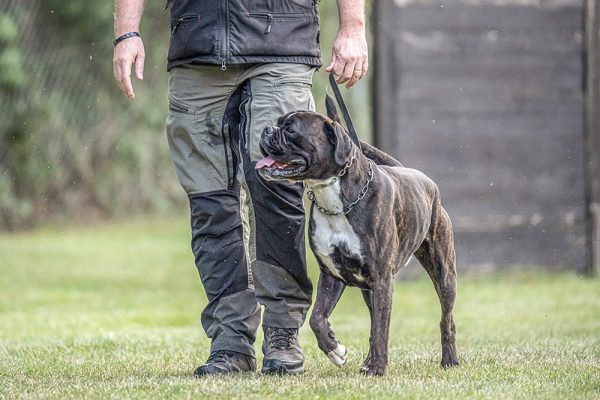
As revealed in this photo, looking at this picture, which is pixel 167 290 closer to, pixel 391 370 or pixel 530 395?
pixel 391 370

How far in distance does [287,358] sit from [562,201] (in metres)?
6.16

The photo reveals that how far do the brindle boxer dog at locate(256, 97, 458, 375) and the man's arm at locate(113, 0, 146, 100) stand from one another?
0.77m

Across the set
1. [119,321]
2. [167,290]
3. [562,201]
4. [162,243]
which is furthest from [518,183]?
[162,243]

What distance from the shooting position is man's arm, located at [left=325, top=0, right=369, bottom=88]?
Result: 4930 mm

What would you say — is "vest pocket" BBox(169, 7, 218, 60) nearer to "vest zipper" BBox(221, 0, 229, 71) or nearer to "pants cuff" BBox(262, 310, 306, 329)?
"vest zipper" BBox(221, 0, 229, 71)

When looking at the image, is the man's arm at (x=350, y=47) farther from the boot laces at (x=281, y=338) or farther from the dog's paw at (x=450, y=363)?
the dog's paw at (x=450, y=363)

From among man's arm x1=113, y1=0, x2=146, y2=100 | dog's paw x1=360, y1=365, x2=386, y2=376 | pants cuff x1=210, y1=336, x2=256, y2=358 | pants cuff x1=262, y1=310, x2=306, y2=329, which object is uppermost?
man's arm x1=113, y1=0, x2=146, y2=100

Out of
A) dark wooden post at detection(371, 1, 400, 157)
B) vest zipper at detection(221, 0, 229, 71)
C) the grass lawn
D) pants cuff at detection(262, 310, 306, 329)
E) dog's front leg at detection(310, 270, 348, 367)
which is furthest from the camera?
dark wooden post at detection(371, 1, 400, 157)

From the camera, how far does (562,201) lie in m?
10.6

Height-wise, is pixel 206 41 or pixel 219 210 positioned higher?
pixel 206 41

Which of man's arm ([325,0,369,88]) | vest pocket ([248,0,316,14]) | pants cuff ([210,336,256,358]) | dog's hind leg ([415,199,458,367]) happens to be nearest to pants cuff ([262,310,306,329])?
pants cuff ([210,336,256,358])

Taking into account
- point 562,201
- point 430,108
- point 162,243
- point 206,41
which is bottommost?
point 162,243

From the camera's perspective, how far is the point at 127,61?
16.6 feet

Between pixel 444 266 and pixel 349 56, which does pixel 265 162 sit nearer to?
pixel 349 56
